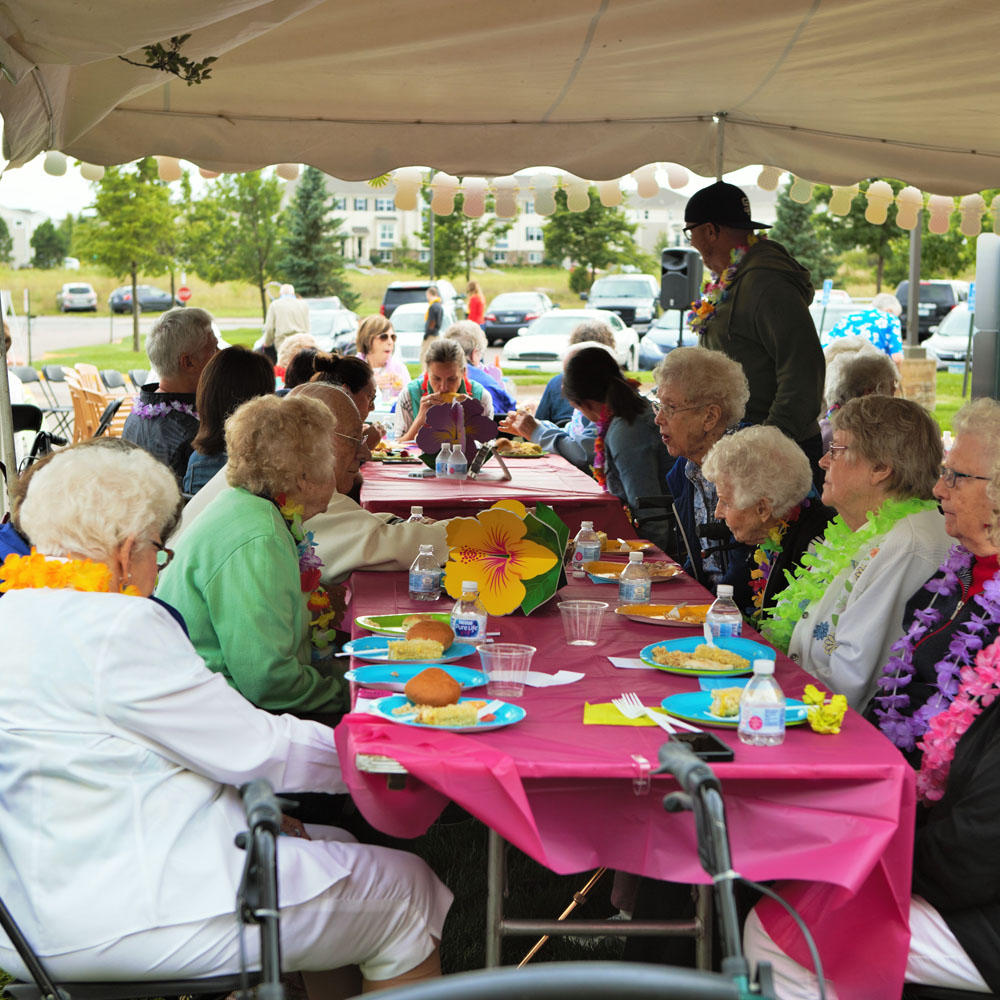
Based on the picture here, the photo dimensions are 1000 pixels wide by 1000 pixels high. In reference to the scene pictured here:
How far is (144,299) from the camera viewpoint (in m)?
34.0

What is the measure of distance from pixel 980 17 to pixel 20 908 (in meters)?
4.08

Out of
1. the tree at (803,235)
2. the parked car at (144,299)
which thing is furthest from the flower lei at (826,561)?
the tree at (803,235)

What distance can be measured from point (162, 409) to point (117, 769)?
3043 mm

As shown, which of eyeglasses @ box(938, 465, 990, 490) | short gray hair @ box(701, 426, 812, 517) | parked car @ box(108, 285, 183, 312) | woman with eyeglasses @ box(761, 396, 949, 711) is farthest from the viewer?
parked car @ box(108, 285, 183, 312)

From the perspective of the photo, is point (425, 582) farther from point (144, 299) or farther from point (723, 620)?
point (144, 299)

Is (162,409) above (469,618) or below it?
above

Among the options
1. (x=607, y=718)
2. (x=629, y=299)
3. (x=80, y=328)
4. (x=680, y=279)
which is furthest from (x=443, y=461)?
(x=80, y=328)

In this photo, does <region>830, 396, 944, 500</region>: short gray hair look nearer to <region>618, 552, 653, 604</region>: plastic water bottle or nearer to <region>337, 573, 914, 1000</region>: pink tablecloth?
<region>618, 552, 653, 604</region>: plastic water bottle

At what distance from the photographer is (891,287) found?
117 feet

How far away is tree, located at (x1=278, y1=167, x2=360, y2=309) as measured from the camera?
35625 millimetres

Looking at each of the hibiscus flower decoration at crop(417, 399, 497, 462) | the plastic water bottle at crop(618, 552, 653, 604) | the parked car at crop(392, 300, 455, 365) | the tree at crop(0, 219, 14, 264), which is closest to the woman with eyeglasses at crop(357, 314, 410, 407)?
the hibiscus flower decoration at crop(417, 399, 497, 462)

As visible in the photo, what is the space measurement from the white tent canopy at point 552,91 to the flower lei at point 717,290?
2.35ft

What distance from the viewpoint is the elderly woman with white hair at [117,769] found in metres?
1.92

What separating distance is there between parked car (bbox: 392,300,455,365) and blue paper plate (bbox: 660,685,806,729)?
15966mm
